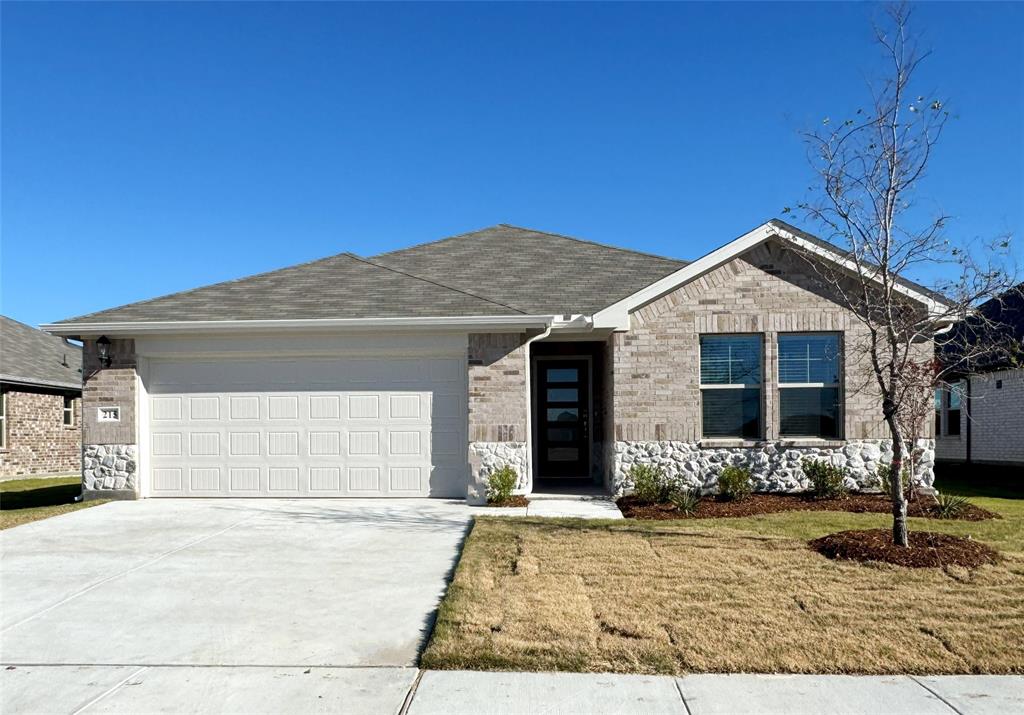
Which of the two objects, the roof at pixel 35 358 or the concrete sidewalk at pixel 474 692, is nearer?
the concrete sidewalk at pixel 474 692

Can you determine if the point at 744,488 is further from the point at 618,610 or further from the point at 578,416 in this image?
the point at 618,610

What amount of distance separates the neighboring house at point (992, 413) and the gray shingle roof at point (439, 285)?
933 centimetres

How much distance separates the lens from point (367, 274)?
13.6 m

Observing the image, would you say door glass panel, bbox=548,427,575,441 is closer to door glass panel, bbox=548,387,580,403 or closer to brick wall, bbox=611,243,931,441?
door glass panel, bbox=548,387,580,403

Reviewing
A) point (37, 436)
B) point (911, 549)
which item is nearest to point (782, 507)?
point (911, 549)

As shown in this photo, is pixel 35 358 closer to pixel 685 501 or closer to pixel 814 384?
pixel 685 501

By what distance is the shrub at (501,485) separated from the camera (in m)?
11.2

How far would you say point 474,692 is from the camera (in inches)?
167

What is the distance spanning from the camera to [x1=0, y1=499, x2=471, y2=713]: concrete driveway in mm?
4613

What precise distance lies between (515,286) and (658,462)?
445 cm

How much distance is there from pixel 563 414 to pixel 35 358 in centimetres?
1791

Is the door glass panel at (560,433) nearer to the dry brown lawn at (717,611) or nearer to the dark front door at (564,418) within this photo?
the dark front door at (564,418)

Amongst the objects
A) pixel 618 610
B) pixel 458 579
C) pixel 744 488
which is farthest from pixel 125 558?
pixel 744 488

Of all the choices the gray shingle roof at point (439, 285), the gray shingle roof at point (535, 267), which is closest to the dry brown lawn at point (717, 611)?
the gray shingle roof at point (439, 285)
